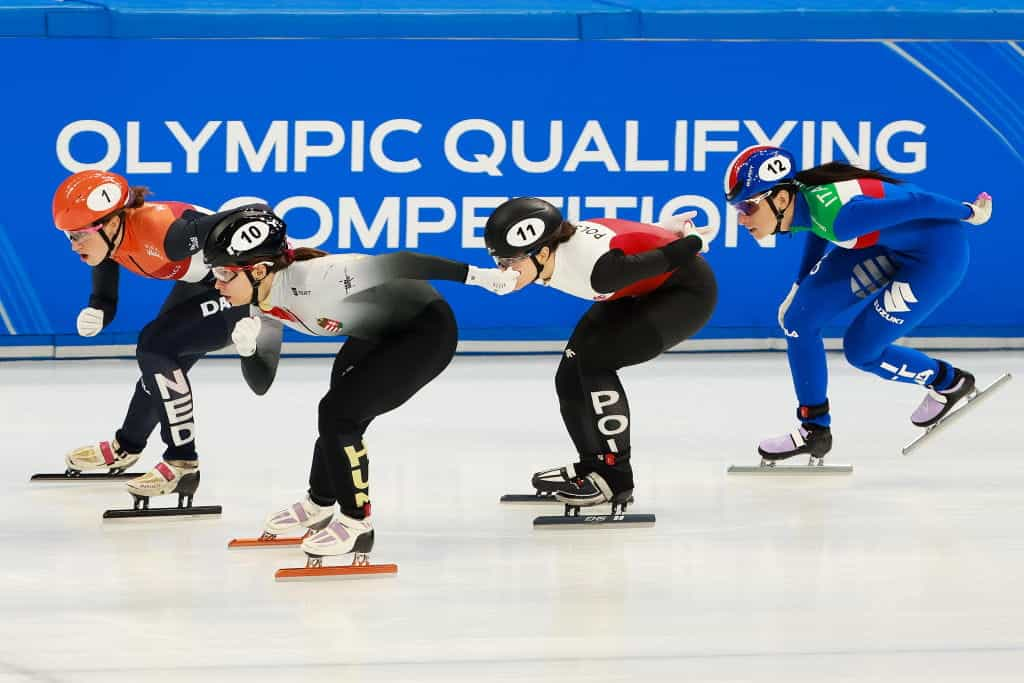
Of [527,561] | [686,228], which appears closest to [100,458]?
[527,561]

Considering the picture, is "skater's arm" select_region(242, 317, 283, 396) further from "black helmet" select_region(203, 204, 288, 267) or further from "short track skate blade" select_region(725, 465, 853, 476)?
"short track skate blade" select_region(725, 465, 853, 476)

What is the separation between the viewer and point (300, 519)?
243 inches

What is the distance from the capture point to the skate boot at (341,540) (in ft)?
18.7

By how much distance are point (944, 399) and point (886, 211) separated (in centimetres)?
102

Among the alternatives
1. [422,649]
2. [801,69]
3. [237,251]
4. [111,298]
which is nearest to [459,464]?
[111,298]

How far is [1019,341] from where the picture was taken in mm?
11461

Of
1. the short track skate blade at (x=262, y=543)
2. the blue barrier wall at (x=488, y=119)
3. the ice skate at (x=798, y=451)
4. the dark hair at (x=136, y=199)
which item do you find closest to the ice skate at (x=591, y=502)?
the short track skate blade at (x=262, y=543)

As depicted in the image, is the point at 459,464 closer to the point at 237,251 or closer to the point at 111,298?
the point at 111,298

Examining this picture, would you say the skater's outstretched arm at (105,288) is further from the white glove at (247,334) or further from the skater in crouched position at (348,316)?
the white glove at (247,334)

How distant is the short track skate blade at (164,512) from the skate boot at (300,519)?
56cm

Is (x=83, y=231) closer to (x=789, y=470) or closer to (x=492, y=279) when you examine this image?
(x=492, y=279)

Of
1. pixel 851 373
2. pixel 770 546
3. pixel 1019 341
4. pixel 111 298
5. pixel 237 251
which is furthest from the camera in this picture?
pixel 1019 341

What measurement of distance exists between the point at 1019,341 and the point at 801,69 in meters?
2.16

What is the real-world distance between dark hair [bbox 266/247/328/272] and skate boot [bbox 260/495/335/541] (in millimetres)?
849
